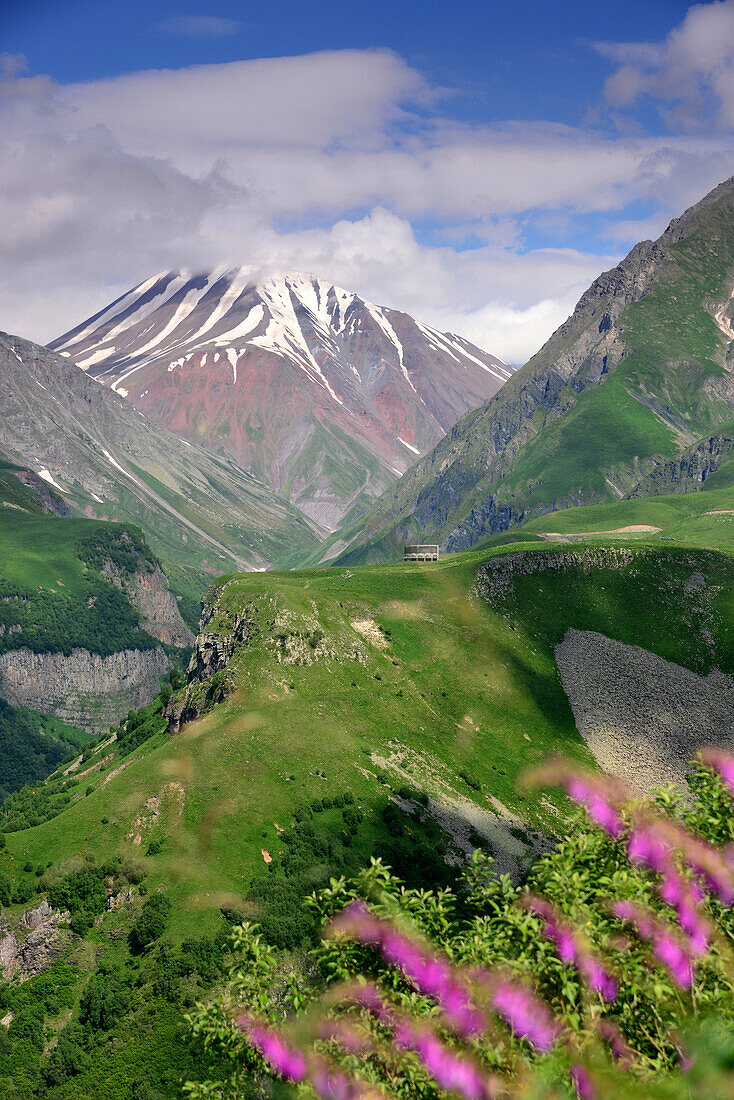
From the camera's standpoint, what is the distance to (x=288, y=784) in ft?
373

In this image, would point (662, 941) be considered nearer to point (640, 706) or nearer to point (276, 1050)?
point (276, 1050)

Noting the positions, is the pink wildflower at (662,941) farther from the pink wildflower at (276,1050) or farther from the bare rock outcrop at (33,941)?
the bare rock outcrop at (33,941)

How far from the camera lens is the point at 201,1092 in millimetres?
29422

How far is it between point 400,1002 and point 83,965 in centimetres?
7102

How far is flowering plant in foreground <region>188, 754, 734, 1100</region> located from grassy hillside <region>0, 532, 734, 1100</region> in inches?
2005

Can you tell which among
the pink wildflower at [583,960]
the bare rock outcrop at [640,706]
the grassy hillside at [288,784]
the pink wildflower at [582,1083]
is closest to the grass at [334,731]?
the grassy hillside at [288,784]

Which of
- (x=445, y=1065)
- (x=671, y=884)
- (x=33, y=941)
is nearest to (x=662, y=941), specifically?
(x=671, y=884)

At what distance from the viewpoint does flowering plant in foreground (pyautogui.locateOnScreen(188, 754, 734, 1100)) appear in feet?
77.1

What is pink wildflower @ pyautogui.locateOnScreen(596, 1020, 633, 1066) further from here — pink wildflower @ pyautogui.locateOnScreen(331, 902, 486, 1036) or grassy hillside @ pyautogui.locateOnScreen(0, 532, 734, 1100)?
grassy hillside @ pyautogui.locateOnScreen(0, 532, 734, 1100)

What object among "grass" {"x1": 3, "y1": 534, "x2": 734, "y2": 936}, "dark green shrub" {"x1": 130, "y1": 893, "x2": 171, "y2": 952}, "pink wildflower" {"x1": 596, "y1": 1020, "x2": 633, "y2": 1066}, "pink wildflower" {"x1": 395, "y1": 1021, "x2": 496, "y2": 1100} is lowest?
"dark green shrub" {"x1": 130, "y1": 893, "x2": 171, "y2": 952}

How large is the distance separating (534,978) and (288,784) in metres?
92.1

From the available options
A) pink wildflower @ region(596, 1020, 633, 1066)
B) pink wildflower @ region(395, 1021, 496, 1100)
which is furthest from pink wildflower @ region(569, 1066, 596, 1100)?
pink wildflower @ region(395, 1021, 496, 1100)

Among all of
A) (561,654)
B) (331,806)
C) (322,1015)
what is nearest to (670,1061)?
(322,1015)

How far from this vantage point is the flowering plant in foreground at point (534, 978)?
23.5m
